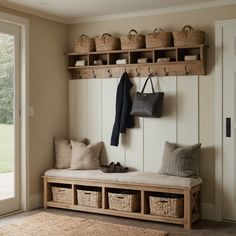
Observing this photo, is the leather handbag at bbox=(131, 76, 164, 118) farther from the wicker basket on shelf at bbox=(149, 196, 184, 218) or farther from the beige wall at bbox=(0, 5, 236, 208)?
the wicker basket on shelf at bbox=(149, 196, 184, 218)

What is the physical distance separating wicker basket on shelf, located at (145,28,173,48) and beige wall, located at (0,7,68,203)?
132 centimetres

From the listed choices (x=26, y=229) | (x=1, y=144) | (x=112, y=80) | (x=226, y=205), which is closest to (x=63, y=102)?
(x=112, y=80)

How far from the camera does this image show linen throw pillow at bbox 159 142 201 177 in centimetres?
499

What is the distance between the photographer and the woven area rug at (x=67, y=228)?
4.50 m

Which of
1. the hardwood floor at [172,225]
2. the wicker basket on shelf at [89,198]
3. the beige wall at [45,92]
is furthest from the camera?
the beige wall at [45,92]

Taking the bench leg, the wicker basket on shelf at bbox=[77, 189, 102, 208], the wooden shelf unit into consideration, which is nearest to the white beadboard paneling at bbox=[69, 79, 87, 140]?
the wooden shelf unit

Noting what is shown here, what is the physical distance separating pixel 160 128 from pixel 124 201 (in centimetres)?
99

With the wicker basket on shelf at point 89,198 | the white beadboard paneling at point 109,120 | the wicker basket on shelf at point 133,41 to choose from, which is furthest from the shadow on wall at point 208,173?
the wicker basket on shelf at point 133,41

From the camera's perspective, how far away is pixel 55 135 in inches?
233

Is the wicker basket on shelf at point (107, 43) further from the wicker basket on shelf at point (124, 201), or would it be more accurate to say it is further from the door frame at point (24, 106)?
the wicker basket on shelf at point (124, 201)

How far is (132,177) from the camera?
5.09 m

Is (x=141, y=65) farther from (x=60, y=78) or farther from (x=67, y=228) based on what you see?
(x=67, y=228)

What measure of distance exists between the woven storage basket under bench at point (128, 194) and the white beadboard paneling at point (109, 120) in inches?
14.3

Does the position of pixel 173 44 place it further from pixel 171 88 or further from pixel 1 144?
pixel 1 144
